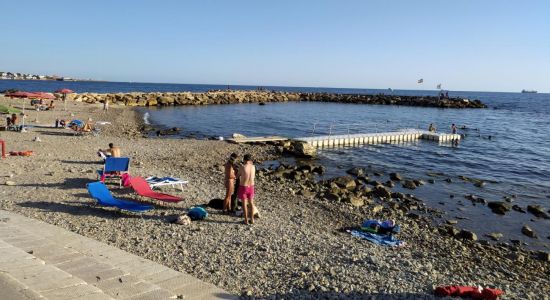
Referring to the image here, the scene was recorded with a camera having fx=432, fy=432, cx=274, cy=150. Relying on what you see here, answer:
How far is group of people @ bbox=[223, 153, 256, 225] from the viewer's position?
424 inches

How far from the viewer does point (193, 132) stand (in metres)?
33.7

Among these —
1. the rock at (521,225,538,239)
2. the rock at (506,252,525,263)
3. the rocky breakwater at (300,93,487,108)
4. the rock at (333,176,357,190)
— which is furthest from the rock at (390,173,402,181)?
the rocky breakwater at (300,93,487,108)

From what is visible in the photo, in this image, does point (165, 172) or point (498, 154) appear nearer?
point (165, 172)

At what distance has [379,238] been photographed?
429 inches

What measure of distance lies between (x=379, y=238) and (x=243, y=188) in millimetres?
3653

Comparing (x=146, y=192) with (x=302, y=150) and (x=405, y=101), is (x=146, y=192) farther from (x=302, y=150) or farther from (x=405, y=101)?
(x=405, y=101)

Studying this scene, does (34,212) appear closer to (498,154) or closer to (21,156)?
(21,156)

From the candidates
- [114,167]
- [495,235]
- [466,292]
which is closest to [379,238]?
[466,292]

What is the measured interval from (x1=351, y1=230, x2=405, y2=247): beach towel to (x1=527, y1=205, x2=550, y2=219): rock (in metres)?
8.15

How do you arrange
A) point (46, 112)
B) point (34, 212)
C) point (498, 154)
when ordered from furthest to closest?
point (46, 112) → point (498, 154) → point (34, 212)

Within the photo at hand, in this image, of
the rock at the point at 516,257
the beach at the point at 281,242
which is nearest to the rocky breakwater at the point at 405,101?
the beach at the point at 281,242

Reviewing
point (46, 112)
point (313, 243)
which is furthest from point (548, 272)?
point (46, 112)

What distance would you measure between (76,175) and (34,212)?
429 cm

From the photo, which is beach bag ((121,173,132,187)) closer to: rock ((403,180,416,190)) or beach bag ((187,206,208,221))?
beach bag ((187,206,208,221))
